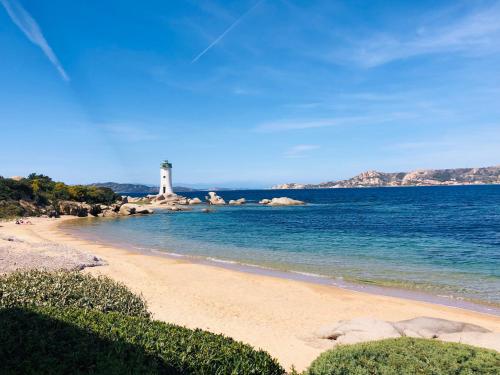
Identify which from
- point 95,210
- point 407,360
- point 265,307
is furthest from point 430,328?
point 95,210

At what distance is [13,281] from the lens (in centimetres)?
1044

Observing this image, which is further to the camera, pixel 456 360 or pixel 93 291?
pixel 93 291

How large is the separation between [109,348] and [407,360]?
14.7ft

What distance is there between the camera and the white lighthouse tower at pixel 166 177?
104m

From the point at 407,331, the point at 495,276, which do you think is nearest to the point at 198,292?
the point at 407,331

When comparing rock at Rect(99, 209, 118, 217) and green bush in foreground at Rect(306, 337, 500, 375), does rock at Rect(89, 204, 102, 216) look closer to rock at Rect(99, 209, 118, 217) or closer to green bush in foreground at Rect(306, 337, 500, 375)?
rock at Rect(99, 209, 118, 217)

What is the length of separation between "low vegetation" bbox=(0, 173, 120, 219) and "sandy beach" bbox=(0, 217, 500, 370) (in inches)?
1801

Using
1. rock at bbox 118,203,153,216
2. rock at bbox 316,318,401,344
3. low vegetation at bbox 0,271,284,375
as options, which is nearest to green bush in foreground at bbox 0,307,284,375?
low vegetation at bbox 0,271,284,375

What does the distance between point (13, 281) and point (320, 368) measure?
869cm

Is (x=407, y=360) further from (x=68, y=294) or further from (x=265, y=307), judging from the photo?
(x=265, y=307)

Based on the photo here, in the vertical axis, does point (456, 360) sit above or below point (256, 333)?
above

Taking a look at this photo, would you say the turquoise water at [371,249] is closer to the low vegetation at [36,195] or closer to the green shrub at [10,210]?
the green shrub at [10,210]

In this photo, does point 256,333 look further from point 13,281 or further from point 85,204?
point 85,204

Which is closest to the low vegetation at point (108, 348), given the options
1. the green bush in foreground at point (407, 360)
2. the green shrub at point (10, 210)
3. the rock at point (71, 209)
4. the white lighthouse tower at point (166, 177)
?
the green bush in foreground at point (407, 360)
